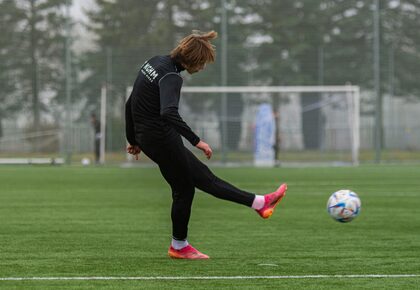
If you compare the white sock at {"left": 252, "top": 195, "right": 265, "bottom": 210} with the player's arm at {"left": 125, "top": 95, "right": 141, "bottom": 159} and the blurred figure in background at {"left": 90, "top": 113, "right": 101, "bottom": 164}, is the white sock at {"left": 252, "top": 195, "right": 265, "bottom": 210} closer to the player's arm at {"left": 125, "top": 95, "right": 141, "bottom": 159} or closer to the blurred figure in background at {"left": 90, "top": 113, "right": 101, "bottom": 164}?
the player's arm at {"left": 125, "top": 95, "right": 141, "bottom": 159}

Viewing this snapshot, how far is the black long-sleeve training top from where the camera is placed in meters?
7.25

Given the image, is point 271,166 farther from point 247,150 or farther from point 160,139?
point 160,139

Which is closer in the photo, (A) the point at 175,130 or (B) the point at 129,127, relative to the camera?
(A) the point at 175,130

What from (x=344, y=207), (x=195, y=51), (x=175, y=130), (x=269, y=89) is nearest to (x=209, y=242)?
(x=344, y=207)

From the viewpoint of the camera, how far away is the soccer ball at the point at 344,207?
8547 mm

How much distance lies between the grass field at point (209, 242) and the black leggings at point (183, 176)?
0.48 m

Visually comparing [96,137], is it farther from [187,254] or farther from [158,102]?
[158,102]

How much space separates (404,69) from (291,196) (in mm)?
21937

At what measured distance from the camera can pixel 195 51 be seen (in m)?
7.35

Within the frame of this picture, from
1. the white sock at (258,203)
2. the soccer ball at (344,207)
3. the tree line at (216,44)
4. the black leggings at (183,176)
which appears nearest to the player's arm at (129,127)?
the black leggings at (183,176)

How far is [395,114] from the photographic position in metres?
36.5

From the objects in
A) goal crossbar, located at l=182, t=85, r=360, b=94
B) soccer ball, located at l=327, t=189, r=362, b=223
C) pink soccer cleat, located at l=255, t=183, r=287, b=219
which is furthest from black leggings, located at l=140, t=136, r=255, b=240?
goal crossbar, located at l=182, t=85, r=360, b=94

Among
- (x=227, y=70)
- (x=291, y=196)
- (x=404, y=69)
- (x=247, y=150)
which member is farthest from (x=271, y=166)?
(x=291, y=196)

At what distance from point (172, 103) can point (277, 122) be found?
26138 mm
